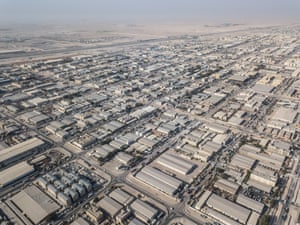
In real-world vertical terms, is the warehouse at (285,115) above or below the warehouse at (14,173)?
above

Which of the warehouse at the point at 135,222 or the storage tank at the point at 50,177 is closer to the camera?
the warehouse at the point at 135,222

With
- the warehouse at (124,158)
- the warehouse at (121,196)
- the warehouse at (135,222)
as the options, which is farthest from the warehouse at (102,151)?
the warehouse at (135,222)

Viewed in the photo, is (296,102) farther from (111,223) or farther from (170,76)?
(111,223)

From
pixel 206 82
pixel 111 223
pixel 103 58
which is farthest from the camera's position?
pixel 103 58

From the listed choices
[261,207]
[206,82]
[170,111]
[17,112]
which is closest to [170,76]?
[206,82]

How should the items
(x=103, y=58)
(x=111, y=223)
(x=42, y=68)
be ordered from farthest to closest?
1. (x=103, y=58)
2. (x=42, y=68)
3. (x=111, y=223)

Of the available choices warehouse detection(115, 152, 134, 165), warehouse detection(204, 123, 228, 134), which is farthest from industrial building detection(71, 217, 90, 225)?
warehouse detection(204, 123, 228, 134)

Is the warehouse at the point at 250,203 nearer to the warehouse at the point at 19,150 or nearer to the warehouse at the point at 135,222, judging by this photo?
the warehouse at the point at 135,222
